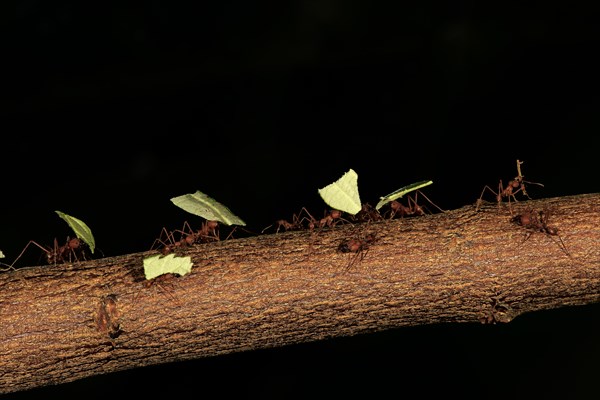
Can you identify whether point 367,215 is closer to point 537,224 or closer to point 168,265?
point 537,224

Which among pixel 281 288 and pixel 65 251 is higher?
pixel 65 251

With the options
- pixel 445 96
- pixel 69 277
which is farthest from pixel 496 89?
pixel 69 277

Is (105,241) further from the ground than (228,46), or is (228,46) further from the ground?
(228,46)

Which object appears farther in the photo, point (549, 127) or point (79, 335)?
point (549, 127)

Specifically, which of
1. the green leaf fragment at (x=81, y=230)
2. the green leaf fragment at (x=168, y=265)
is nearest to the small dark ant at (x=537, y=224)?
the green leaf fragment at (x=168, y=265)

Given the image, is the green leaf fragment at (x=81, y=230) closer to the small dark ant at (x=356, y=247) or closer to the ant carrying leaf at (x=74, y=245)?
the ant carrying leaf at (x=74, y=245)

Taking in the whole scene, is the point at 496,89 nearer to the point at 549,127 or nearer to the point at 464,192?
the point at 549,127

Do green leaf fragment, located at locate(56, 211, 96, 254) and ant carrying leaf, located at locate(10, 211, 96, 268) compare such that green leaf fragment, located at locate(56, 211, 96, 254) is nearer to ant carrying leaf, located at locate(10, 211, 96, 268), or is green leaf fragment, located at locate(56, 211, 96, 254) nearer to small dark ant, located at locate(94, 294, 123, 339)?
ant carrying leaf, located at locate(10, 211, 96, 268)

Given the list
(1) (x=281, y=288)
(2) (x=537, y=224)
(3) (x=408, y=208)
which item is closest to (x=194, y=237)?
(1) (x=281, y=288)
